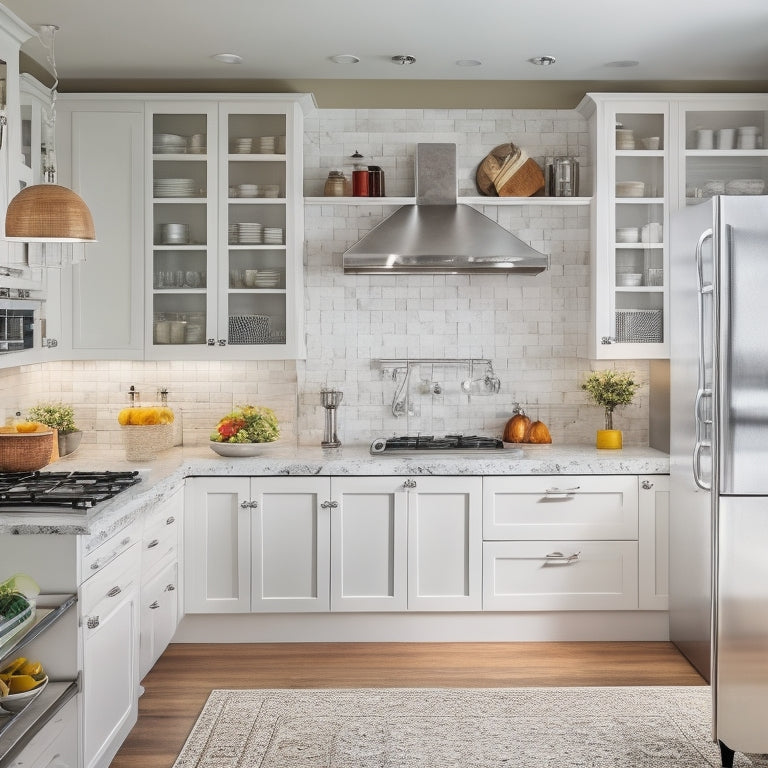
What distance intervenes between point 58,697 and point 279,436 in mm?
2248

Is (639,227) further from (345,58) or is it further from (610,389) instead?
(345,58)

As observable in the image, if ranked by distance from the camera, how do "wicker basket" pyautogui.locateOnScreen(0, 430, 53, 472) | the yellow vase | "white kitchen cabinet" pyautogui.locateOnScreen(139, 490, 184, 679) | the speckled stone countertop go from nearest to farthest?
"wicker basket" pyautogui.locateOnScreen(0, 430, 53, 472)
"white kitchen cabinet" pyautogui.locateOnScreen(139, 490, 184, 679)
the speckled stone countertop
the yellow vase

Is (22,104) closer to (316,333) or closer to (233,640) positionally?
(316,333)

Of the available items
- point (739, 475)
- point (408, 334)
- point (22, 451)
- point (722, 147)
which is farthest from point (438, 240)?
point (22, 451)

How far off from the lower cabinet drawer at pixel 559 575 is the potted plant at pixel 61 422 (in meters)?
2.12

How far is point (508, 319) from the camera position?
487 centimetres

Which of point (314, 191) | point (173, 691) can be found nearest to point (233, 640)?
point (173, 691)

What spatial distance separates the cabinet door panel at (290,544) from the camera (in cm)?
425

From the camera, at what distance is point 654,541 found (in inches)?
169

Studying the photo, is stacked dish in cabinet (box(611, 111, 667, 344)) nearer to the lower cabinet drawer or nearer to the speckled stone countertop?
the speckled stone countertop

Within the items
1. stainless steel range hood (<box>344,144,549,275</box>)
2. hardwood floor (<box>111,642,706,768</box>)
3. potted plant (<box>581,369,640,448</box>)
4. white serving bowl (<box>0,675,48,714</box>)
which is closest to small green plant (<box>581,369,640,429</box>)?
potted plant (<box>581,369,640,448</box>)

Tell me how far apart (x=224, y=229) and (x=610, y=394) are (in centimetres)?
217

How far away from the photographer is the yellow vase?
4.63 m

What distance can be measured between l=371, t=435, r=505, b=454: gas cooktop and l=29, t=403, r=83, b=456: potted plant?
1509mm
